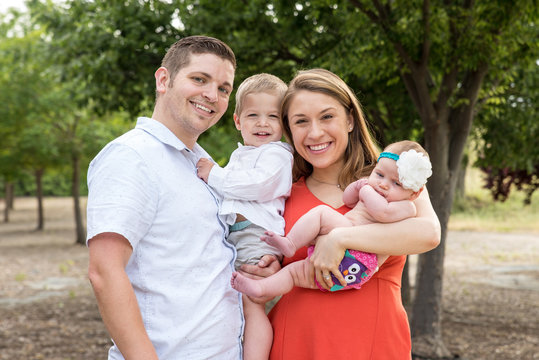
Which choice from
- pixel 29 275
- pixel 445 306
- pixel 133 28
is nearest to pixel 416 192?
pixel 133 28

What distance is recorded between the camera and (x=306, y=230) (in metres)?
2.41

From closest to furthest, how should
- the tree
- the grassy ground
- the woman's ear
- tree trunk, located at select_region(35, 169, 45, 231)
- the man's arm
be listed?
the man's arm, the woman's ear, the tree, tree trunk, located at select_region(35, 169, 45, 231), the grassy ground

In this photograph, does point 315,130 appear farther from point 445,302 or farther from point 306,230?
point 445,302

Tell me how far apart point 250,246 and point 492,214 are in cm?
2862

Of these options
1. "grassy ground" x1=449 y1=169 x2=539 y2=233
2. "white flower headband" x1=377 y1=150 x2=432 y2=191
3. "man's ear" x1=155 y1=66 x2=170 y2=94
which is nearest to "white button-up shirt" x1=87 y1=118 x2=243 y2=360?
"man's ear" x1=155 y1=66 x2=170 y2=94

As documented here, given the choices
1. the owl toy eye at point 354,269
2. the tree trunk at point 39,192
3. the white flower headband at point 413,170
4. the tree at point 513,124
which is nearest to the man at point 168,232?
the owl toy eye at point 354,269

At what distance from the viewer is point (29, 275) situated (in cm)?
1351

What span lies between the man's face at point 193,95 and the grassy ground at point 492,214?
21.5m

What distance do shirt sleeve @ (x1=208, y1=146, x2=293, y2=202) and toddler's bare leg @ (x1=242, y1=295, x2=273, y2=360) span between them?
476mm

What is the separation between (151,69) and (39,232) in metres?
19.2

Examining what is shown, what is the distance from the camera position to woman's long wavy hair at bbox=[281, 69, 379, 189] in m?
2.64

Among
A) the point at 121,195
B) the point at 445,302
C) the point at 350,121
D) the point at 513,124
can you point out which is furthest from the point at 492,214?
the point at 121,195

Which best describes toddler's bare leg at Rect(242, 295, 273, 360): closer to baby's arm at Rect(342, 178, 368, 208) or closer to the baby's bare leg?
the baby's bare leg

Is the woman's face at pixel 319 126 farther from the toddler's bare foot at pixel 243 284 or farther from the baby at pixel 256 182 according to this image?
the toddler's bare foot at pixel 243 284
